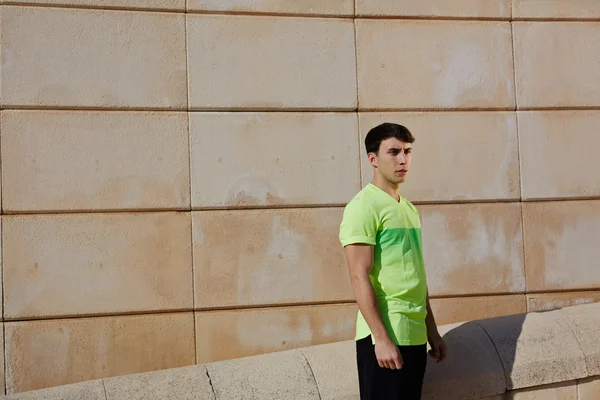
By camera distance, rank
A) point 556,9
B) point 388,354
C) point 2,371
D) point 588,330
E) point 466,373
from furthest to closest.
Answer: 1. point 556,9
2. point 588,330
3. point 2,371
4. point 466,373
5. point 388,354

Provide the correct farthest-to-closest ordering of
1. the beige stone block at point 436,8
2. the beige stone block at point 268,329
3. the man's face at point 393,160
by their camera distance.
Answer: the beige stone block at point 436,8
the beige stone block at point 268,329
the man's face at point 393,160

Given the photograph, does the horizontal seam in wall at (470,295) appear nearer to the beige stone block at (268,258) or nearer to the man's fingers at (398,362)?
the beige stone block at (268,258)

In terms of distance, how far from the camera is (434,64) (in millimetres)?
6164

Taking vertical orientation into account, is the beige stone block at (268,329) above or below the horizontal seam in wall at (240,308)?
below

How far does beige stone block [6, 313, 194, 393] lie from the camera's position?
5402mm

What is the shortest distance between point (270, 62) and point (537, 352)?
2.48 m

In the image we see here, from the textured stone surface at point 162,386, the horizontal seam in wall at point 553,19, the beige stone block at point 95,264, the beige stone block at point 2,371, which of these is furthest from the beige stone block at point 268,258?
the horizontal seam in wall at point 553,19

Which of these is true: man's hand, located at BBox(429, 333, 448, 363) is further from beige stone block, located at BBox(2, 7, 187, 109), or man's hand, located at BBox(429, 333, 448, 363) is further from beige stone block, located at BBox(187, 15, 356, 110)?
beige stone block, located at BBox(2, 7, 187, 109)

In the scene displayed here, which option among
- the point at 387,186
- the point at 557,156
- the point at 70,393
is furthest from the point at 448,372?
the point at 70,393

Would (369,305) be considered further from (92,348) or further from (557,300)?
(557,300)

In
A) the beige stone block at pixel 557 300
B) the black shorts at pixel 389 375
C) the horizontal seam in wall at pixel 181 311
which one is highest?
the horizontal seam in wall at pixel 181 311

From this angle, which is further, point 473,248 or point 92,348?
point 473,248

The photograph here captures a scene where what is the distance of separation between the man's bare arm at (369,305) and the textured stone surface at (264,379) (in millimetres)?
1028

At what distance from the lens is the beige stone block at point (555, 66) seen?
626 cm
